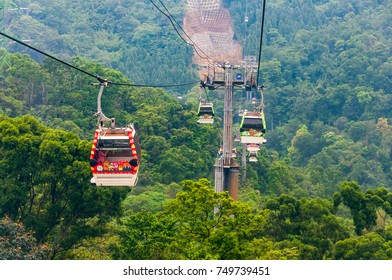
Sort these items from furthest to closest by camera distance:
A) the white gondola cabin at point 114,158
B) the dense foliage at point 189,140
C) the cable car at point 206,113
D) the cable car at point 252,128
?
the cable car at point 206,113
the cable car at point 252,128
the dense foliage at point 189,140
the white gondola cabin at point 114,158

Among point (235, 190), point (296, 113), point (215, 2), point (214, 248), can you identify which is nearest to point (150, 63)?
point (215, 2)

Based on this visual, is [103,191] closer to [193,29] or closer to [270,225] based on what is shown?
[270,225]

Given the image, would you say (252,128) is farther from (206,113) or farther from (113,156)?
(113,156)

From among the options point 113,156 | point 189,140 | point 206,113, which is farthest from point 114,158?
point 189,140

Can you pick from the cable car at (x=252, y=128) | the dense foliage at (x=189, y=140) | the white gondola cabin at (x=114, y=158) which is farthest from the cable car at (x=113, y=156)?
the cable car at (x=252, y=128)

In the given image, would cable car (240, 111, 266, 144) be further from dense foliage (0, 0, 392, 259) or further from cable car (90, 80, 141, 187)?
cable car (90, 80, 141, 187)

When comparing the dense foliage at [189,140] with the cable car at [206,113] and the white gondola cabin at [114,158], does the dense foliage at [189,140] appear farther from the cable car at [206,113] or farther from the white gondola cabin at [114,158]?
the white gondola cabin at [114,158]
